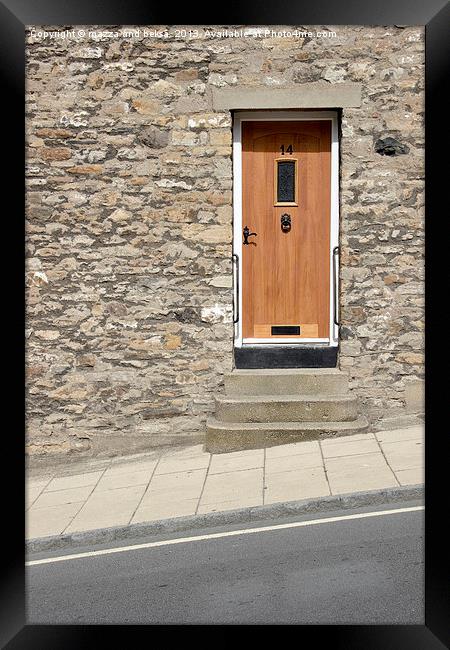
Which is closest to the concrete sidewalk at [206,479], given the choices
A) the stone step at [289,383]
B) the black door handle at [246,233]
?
the stone step at [289,383]

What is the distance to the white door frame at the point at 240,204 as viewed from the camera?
811 cm

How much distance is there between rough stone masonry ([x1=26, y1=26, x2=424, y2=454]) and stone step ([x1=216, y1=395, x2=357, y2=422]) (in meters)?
0.37

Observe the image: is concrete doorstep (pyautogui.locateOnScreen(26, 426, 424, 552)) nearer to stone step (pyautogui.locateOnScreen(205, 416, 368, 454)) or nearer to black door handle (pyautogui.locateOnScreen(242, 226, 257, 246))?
stone step (pyautogui.locateOnScreen(205, 416, 368, 454))

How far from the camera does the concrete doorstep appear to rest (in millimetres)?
5699

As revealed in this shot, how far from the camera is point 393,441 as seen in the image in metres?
7.44

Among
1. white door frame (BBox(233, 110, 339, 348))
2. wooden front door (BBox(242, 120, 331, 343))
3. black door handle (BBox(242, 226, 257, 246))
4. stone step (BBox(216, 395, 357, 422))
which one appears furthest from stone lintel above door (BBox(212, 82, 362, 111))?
stone step (BBox(216, 395, 357, 422))

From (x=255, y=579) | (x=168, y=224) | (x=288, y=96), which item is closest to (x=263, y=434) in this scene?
(x=168, y=224)

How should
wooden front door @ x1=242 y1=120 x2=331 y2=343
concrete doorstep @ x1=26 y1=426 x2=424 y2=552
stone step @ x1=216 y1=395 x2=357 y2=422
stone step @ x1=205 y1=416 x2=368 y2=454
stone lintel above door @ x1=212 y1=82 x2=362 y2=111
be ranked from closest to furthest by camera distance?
concrete doorstep @ x1=26 y1=426 x2=424 y2=552
stone step @ x1=205 y1=416 x2=368 y2=454
stone step @ x1=216 y1=395 x2=357 y2=422
stone lintel above door @ x1=212 y1=82 x2=362 y2=111
wooden front door @ x1=242 y1=120 x2=331 y2=343

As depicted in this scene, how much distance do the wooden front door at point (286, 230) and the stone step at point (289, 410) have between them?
3.14 ft

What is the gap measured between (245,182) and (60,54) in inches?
92.3

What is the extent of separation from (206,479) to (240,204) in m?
3.14
